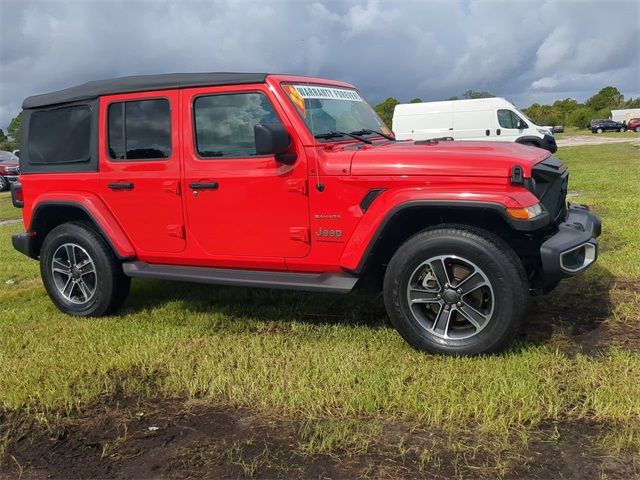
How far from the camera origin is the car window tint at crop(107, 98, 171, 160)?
4.46 meters

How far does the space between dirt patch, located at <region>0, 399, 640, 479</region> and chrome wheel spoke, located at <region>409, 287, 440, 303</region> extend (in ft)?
3.07

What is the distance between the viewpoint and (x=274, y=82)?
413cm

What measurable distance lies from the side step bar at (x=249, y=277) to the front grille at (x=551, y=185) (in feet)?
4.34

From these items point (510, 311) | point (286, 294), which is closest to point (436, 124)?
point (286, 294)

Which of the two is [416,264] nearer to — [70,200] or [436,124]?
[70,200]

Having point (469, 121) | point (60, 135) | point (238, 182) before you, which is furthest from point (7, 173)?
point (238, 182)

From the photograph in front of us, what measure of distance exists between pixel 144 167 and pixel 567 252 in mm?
3108

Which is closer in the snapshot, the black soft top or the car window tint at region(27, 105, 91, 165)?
the black soft top

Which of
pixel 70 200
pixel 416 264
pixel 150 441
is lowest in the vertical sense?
pixel 150 441

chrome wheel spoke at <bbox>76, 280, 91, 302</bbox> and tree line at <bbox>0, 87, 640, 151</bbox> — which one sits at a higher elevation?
tree line at <bbox>0, 87, 640, 151</bbox>

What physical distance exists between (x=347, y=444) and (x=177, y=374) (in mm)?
1363

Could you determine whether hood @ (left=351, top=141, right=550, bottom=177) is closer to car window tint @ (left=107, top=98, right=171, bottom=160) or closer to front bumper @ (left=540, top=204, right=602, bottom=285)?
front bumper @ (left=540, top=204, right=602, bottom=285)

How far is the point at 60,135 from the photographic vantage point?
499cm

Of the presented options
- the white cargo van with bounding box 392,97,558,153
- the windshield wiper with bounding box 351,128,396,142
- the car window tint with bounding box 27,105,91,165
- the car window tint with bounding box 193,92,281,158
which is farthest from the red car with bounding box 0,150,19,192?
the windshield wiper with bounding box 351,128,396,142
